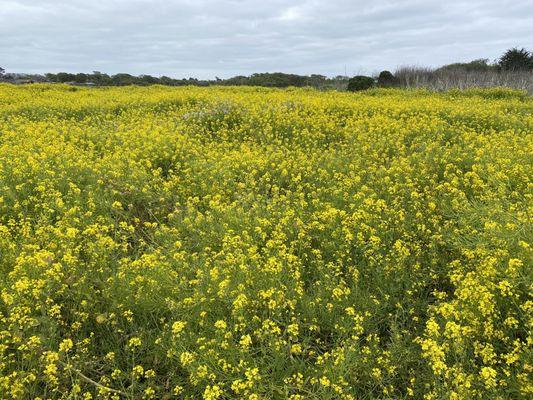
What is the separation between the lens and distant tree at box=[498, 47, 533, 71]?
2900 cm

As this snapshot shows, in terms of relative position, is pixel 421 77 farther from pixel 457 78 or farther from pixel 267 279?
pixel 267 279

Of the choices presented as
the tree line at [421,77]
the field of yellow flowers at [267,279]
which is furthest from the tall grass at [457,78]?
the field of yellow flowers at [267,279]

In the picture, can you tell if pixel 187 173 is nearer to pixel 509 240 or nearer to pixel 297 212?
pixel 297 212

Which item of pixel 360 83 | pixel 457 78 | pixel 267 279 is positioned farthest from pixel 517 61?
pixel 267 279

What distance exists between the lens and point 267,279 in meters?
3.38

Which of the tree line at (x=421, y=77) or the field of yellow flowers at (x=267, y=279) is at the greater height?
the tree line at (x=421, y=77)

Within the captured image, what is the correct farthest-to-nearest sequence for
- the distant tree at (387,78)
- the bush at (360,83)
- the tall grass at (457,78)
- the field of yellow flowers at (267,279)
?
the distant tree at (387,78)
the bush at (360,83)
the tall grass at (457,78)
the field of yellow flowers at (267,279)

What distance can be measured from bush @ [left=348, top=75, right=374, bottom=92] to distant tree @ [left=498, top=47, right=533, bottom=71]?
10.1 metres

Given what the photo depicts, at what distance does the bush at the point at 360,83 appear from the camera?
27812 millimetres

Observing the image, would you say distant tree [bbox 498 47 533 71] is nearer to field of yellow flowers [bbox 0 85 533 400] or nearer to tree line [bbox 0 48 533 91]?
tree line [bbox 0 48 533 91]

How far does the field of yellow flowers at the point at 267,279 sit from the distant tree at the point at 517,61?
27.4m

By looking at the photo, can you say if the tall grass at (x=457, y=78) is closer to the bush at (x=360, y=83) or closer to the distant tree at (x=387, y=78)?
the distant tree at (x=387, y=78)

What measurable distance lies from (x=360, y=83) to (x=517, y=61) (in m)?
11.5

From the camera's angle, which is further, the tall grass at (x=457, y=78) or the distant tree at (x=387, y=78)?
the distant tree at (x=387, y=78)
